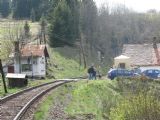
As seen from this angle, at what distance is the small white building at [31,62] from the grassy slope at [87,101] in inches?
1005

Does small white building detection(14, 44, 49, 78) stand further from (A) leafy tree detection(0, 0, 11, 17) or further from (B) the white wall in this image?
(A) leafy tree detection(0, 0, 11, 17)

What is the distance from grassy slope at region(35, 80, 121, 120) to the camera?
24.4 m

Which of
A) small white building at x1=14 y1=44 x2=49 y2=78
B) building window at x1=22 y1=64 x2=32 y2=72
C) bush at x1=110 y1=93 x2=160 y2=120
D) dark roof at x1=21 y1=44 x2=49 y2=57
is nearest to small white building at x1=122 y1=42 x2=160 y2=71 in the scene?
dark roof at x1=21 y1=44 x2=49 y2=57

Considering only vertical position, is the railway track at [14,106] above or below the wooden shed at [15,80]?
above

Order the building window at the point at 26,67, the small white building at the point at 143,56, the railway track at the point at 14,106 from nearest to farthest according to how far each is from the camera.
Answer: the railway track at the point at 14,106 < the small white building at the point at 143,56 < the building window at the point at 26,67

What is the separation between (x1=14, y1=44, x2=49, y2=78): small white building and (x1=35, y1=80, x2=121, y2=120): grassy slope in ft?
83.7

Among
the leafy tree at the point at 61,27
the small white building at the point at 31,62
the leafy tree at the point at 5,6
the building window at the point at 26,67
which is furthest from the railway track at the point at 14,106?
the leafy tree at the point at 5,6

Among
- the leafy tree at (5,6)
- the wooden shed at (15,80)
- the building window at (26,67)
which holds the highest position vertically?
the leafy tree at (5,6)

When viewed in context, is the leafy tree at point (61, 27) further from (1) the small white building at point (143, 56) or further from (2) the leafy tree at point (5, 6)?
(2) the leafy tree at point (5, 6)

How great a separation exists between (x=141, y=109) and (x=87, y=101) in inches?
472

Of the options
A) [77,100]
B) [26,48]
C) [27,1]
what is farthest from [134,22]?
[77,100]

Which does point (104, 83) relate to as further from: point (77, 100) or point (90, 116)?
point (90, 116)

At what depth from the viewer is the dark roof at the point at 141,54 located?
201 ft

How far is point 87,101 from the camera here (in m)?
30.6
